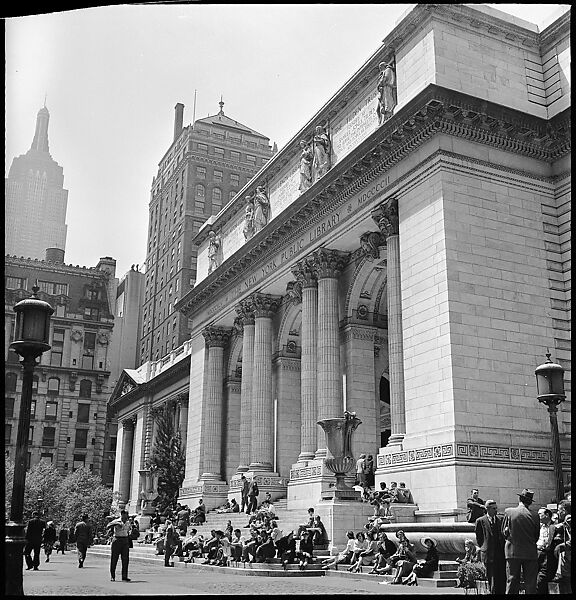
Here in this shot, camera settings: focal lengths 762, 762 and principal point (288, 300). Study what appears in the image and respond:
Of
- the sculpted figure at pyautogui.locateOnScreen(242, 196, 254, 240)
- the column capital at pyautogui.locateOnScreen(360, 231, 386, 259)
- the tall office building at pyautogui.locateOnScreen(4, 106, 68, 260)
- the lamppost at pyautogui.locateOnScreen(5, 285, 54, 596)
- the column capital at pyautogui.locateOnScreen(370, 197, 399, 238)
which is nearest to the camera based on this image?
the lamppost at pyautogui.locateOnScreen(5, 285, 54, 596)

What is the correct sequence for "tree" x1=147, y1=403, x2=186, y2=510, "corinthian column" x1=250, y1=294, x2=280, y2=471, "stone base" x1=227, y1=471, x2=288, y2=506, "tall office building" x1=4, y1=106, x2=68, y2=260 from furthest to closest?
1. "tree" x1=147, y1=403, x2=186, y2=510
2. "corinthian column" x1=250, y1=294, x2=280, y2=471
3. "stone base" x1=227, y1=471, x2=288, y2=506
4. "tall office building" x1=4, y1=106, x2=68, y2=260

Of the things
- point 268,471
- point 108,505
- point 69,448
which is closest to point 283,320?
point 268,471

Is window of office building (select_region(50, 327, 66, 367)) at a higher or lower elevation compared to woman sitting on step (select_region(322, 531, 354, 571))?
higher

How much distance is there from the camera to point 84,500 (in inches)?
2303

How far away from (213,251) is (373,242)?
67.7ft

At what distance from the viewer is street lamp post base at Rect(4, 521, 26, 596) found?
34.8 ft

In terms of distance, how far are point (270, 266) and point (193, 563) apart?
58.9ft

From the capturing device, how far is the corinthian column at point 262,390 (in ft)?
134

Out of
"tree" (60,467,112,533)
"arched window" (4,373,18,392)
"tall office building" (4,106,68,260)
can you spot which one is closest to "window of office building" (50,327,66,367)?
"arched window" (4,373,18,392)

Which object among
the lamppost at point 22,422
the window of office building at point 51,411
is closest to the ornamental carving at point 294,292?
the lamppost at point 22,422

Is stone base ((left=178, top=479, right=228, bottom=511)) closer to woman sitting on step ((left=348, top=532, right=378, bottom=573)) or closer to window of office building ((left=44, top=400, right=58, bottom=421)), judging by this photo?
woman sitting on step ((left=348, top=532, right=378, bottom=573))

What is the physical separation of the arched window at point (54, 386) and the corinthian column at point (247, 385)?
3812 centimetres

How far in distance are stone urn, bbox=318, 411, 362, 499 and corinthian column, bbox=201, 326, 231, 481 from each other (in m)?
21.0

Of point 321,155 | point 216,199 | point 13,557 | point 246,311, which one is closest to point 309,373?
point 246,311
